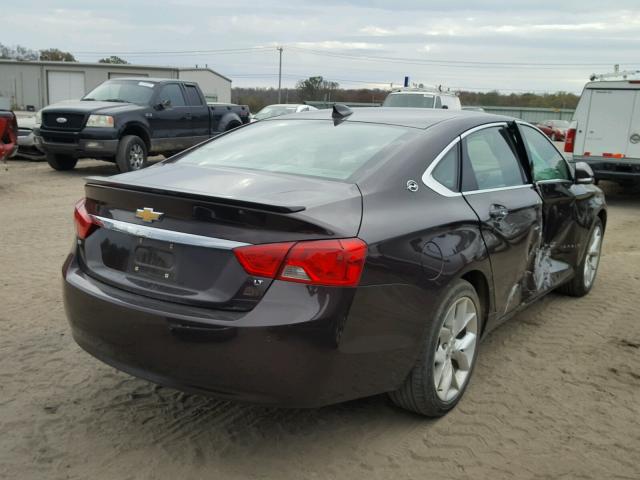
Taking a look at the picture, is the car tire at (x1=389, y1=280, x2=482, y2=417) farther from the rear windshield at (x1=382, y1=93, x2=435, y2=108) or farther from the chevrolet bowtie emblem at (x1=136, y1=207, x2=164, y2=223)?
the rear windshield at (x1=382, y1=93, x2=435, y2=108)

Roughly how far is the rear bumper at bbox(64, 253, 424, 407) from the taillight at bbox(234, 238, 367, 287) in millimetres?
45

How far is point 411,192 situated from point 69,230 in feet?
18.5

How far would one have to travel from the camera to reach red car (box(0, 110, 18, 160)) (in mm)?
9852

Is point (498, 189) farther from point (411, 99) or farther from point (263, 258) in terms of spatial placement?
point (411, 99)

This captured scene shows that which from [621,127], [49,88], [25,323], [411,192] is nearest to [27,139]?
[25,323]

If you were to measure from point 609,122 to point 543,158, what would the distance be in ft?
25.6

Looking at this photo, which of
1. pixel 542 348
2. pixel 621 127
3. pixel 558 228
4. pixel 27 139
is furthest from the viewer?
pixel 27 139

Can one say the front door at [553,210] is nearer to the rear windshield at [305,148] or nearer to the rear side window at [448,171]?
the rear side window at [448,171]

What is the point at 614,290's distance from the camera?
591cm

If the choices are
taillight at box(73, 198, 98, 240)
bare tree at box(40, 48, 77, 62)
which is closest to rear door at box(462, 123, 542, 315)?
taillight at box(73, 198, 98, 240)

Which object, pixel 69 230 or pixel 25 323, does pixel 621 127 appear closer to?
pixel 69 230

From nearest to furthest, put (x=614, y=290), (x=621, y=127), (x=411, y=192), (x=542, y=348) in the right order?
(x=411, y=192) < (x=542, y=348) < (x=614, y=290) < (x=621, y=127)

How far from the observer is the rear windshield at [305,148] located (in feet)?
11.0

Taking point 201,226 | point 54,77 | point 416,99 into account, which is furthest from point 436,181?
point 54,77
